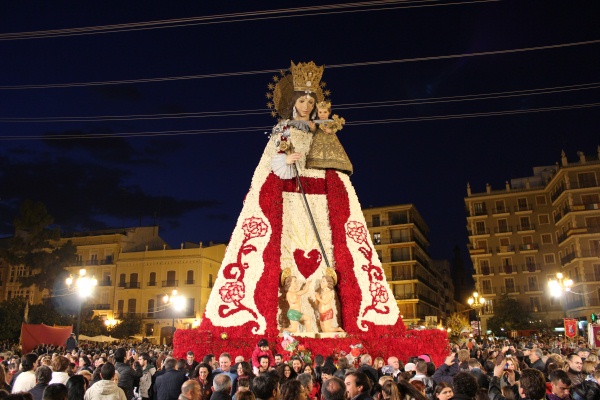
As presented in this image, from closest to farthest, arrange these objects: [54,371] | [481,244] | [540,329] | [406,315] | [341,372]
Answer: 1. [54,371]
2. [341,372]
3. [540,329]
4. [406,315]
5. [481,244]

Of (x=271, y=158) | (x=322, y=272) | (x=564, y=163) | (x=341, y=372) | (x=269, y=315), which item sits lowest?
(x=341, y=372)

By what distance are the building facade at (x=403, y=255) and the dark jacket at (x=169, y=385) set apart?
5068 centimetres

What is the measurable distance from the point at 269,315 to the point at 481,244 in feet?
165

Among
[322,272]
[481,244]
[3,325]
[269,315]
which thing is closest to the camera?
[269,315]

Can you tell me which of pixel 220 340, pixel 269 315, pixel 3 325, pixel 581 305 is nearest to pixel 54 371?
pixel 220 340

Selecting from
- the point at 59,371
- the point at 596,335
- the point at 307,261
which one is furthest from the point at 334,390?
the point at 596,335

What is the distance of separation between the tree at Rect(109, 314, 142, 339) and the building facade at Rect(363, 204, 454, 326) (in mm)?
26279

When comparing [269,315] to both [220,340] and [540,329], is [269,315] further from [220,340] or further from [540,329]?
[540,329]

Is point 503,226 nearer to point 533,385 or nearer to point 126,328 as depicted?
point 126,328

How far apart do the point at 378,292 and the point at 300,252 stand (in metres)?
3.05

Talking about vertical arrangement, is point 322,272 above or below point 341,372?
above

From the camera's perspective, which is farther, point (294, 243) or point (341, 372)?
point (294, 243)

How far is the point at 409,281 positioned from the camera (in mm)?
57469

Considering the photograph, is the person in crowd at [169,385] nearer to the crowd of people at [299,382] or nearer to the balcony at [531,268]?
→ the crowd of people at [299,382]
